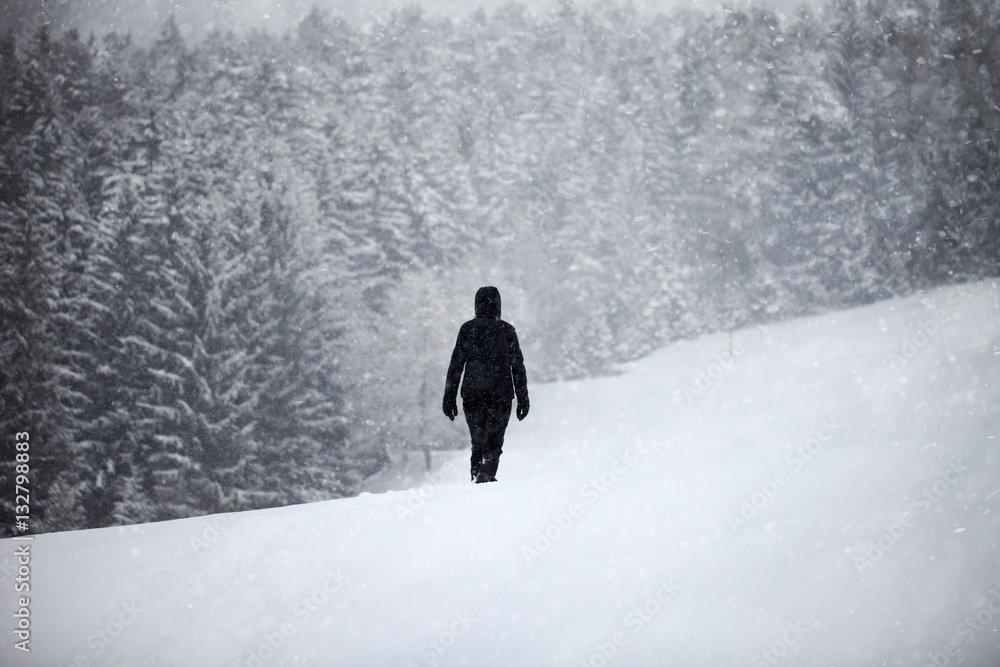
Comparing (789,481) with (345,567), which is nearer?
(345,567)

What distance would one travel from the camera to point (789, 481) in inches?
171

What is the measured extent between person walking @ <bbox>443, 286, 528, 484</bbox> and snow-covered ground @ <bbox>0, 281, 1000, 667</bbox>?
1612 millimetres

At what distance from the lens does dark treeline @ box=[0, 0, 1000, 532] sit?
83.2 ft

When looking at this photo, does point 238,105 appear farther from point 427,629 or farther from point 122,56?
point 427,629

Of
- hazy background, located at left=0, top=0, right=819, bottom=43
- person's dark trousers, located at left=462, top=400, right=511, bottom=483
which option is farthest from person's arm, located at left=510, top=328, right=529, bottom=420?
hazy background, located at left=0, top=0, right=819, bottom=43

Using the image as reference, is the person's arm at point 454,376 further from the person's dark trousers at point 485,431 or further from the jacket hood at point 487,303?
the jacket hood at point 487,303

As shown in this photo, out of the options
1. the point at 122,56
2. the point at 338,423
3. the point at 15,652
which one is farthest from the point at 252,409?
the point at 15,652

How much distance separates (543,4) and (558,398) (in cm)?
2219

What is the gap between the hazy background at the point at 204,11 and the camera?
28.7 m

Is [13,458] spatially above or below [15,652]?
below

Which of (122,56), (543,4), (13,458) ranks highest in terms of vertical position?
(543,4)

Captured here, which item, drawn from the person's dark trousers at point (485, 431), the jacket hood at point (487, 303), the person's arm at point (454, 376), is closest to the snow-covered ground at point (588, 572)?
the person's dark trousers at point (485, 431)

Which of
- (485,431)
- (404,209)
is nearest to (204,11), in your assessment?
(404,209)

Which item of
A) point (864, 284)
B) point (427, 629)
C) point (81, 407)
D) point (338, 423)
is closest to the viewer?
point (427, 629)
